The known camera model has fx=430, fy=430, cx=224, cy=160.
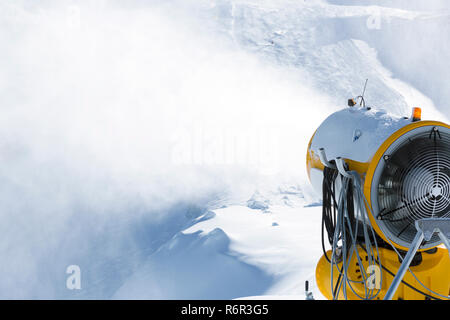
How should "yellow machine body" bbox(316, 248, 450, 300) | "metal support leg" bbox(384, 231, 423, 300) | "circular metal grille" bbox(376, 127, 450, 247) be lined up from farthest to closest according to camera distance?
"yellow machine body" bbox(316, 248, 450, 300) < "circular metal grille" bbox(376, 127, 450, 247) < "metal support leg" bbox(384, 231, 423, 300)

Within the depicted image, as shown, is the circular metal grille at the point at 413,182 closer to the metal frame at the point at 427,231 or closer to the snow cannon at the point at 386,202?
the snow cannon at the point at 386,202

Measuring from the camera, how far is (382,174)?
2607mm

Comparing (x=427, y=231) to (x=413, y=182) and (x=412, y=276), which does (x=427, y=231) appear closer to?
(x=413, y=182)

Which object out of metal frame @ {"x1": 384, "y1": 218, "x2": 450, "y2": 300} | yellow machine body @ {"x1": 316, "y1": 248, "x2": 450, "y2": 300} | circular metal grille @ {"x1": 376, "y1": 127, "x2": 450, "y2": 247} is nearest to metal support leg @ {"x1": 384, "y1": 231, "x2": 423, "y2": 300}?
metal frame @ {"x1": 384, "y1": 218, "x2": 450, "y2": 300}

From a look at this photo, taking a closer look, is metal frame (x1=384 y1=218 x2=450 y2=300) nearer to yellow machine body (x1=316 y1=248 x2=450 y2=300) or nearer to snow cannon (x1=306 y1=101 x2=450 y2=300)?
snow cannon (x1=306 y1=101 x2=450 y2=300)

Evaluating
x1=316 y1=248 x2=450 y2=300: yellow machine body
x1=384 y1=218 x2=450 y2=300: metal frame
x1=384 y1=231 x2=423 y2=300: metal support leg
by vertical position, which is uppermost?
x1=384 y1=218 x2=450 y2=300: metal frame

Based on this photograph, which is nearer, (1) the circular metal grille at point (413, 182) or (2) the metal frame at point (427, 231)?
(2) the metal frame at point (427, 231)

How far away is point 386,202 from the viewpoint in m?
2.61

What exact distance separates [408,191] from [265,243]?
11.0 m

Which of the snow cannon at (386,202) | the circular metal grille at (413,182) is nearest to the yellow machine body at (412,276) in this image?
the snow cannon at (386,202)

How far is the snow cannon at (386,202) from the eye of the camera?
8.29 ft

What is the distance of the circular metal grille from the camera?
249 cm
